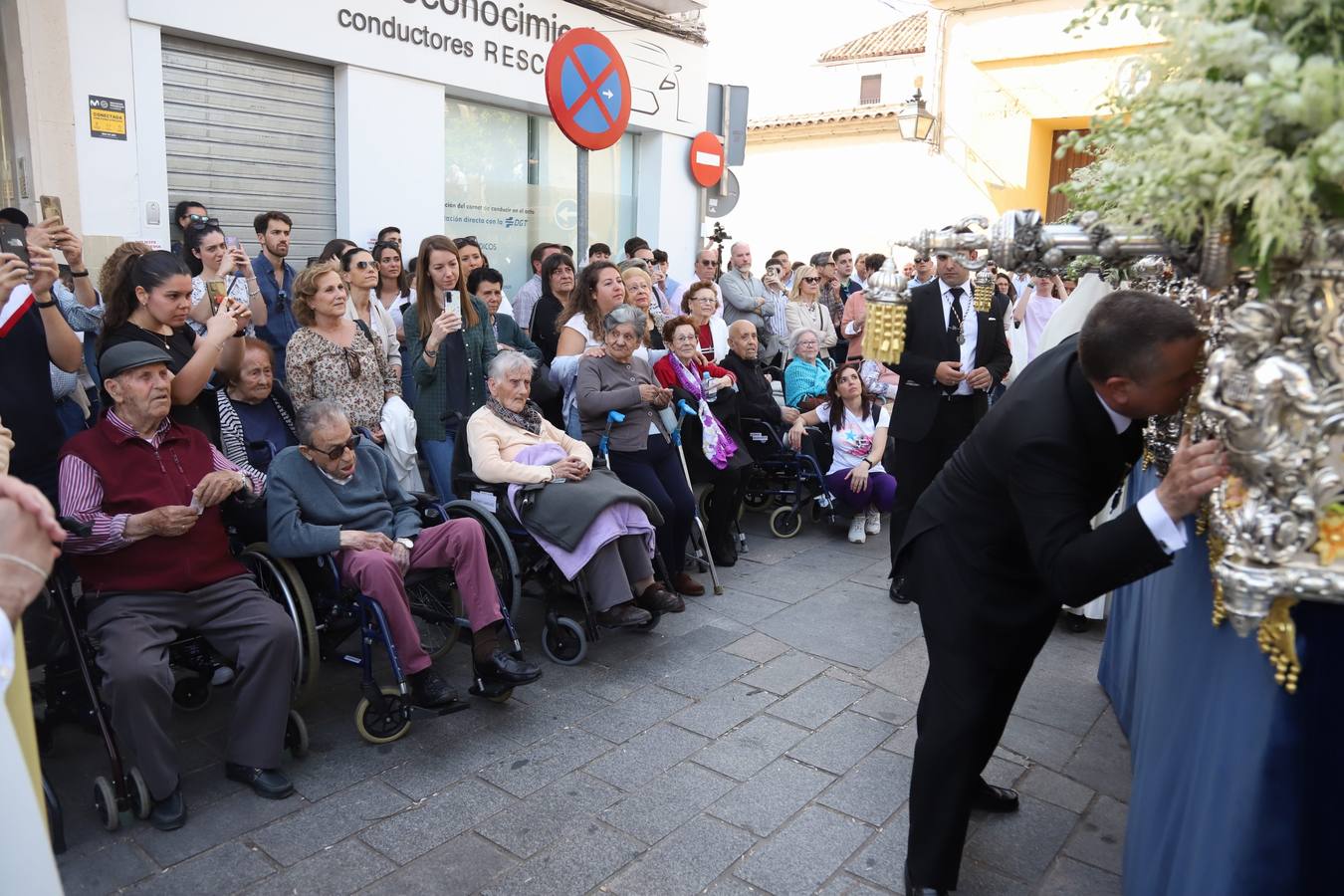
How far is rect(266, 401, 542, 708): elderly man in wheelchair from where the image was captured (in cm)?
366

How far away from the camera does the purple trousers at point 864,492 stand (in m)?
6.64

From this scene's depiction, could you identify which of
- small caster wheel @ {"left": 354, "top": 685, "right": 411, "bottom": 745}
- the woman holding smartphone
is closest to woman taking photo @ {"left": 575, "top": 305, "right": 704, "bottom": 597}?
small caster wheel @ {"left": 354, "top": 685, "right": 411, "bottom": 745}

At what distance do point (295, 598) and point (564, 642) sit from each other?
1278 mm

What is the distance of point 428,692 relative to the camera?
379 centimetres

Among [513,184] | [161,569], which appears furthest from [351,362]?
[513,184]

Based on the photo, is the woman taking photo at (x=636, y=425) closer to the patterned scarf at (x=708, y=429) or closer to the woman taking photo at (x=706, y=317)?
the patterned scarf at (x=708, y=429)

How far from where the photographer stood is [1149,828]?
243 centimetres

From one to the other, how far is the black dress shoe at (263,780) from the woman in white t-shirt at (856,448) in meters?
4.25

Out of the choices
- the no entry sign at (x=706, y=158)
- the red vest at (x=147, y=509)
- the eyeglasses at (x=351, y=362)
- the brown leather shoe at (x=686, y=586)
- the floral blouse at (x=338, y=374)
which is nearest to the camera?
the red vest at (x=147, y=509)

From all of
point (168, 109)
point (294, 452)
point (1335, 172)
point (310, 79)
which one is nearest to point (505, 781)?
point (294, 452)

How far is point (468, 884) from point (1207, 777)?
2.02 metres

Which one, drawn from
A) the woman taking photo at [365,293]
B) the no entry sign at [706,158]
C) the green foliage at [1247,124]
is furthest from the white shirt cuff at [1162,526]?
the no entry sign at [706,158]

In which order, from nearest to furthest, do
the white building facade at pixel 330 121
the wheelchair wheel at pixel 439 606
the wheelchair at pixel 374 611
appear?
the wheelchair at pixel 374 611 < the wheelchair wheel at pixel 439 606 < the white building facade at pixel 330 121

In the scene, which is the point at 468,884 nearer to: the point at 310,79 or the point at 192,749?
the point at 192,749
